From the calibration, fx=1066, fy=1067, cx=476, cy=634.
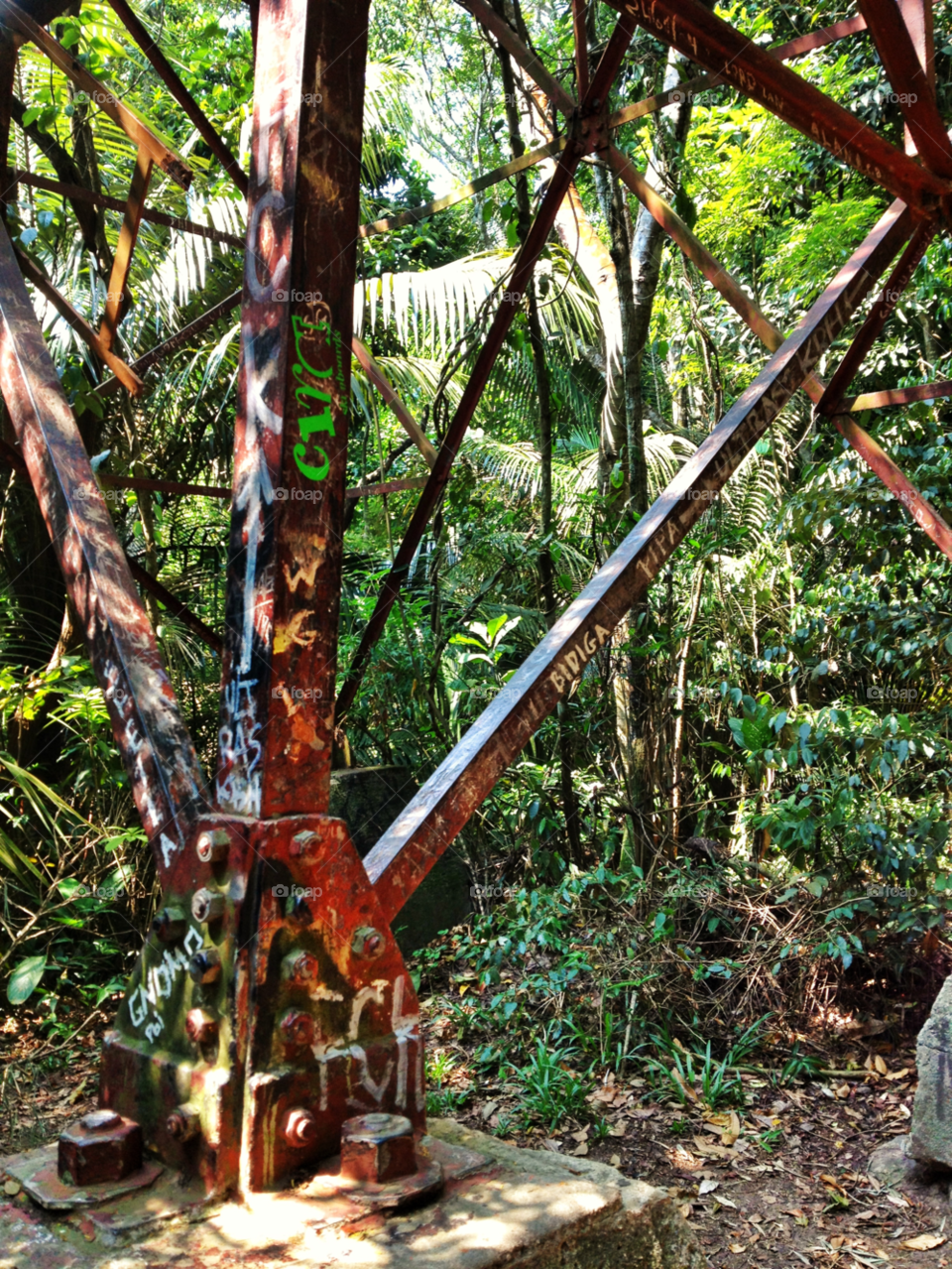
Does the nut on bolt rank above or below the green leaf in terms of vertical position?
above

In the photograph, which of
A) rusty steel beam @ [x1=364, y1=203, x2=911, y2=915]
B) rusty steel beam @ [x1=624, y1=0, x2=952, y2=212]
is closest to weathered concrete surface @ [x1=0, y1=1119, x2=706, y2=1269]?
rusty steel beam @ [x1=364, y1=203, x2=911, y2=915]

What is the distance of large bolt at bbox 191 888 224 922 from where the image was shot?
1724 millimetres

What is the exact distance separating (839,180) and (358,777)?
817 cm

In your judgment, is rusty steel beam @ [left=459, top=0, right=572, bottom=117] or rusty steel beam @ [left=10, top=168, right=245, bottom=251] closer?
rusty steel beam @ [left=10, top=168, right=245, bottom=251]

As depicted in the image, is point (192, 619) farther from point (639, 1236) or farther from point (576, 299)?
point (576, 299)

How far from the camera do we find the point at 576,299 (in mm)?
8586

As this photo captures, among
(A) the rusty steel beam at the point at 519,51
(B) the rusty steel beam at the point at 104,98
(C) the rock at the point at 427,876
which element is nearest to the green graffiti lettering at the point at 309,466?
(B) the rusty steel beam at the point at 104,98

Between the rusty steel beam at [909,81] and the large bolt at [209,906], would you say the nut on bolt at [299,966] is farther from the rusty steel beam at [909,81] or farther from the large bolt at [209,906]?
the rusty steel beam at [909,81]

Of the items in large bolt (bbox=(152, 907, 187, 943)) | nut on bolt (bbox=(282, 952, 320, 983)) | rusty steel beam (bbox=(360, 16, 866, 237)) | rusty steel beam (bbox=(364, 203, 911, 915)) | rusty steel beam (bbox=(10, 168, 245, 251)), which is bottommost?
nut on bolt (bbox=(282, 952, 320, 983))

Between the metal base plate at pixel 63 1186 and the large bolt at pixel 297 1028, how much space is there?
0.30m

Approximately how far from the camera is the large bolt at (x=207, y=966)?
172 centimetres

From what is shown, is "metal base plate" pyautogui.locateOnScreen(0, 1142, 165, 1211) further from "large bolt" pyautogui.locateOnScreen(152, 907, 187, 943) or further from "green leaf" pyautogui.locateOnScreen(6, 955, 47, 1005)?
"green leaf" pyautogui.locateOnScreen(6, 955, 47, 1005)

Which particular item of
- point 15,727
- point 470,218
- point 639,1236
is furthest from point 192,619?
point 470,218

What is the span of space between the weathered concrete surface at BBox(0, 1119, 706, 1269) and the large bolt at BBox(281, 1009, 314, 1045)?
229 millimetres
